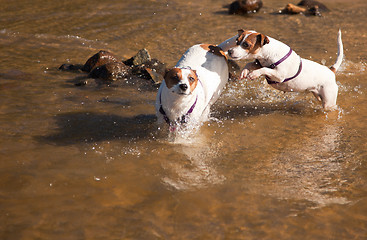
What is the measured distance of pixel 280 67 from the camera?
20.7ft

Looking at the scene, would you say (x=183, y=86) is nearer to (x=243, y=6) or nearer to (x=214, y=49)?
(x=214, y=49)

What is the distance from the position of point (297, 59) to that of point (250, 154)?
1.90 metres

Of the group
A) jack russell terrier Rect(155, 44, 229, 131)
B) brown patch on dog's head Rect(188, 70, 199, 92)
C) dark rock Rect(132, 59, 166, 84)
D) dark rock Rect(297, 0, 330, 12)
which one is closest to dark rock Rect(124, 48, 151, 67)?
dark rock Rect(132, 59, 166, 84)

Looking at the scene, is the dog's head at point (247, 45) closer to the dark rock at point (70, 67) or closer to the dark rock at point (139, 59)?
the dark rock at point (139, 59)

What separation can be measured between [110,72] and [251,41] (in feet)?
10.3

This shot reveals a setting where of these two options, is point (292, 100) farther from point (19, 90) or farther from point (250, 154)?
point (19, 90)

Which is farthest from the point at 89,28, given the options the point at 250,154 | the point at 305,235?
the point at 305,235

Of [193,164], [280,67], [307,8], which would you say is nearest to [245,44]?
[280,67]

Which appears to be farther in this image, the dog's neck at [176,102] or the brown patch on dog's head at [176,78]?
the dog's neck at [176,102]

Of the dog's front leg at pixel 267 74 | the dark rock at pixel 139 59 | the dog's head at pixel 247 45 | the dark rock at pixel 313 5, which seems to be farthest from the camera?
the dark rock at pixel 313 5

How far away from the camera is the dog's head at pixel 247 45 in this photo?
5.90 m

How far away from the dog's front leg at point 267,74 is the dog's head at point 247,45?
27cm

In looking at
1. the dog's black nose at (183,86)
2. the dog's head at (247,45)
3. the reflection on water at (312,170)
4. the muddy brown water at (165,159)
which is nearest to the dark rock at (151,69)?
the muddy brown water at (165,159)

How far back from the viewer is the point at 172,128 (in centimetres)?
565
